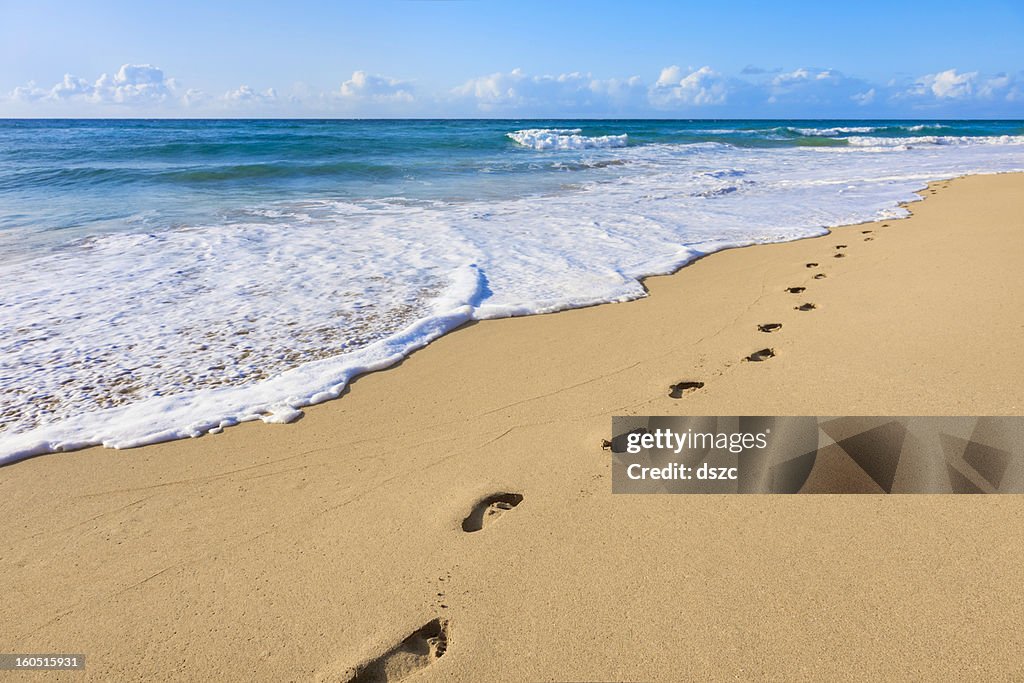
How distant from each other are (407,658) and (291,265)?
16.2 feet

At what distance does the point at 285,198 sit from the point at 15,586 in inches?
411

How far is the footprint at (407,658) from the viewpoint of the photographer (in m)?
1.72

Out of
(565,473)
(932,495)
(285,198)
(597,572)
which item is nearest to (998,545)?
(932,495)

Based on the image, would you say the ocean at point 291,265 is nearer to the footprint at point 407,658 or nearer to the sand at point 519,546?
the sand at point 519,546

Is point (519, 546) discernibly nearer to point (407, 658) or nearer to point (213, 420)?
point (407, 658)

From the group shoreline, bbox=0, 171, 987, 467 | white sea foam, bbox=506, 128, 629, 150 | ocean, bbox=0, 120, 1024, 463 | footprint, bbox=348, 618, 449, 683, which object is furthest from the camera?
white sea foam, bbox=506, 128, 629, 150

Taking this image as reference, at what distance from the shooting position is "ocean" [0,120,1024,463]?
11.3ft

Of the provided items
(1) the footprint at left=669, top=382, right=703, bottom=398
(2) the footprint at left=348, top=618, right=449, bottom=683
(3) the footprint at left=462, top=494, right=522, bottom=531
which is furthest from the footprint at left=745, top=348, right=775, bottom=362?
(2) the footprint at left=348, top=618, right=449, bottom=683

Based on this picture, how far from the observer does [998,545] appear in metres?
2.01

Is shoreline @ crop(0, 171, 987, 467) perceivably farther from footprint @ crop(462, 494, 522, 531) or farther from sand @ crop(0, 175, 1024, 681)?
footprint @ crop(462, 494, 522, 531)

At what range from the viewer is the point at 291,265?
6023 millimetres

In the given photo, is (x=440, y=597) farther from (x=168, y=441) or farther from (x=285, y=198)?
(x=285, y=198)

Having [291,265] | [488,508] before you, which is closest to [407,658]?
[488,508]

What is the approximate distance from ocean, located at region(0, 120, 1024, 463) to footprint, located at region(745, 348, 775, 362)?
1.35 metres
